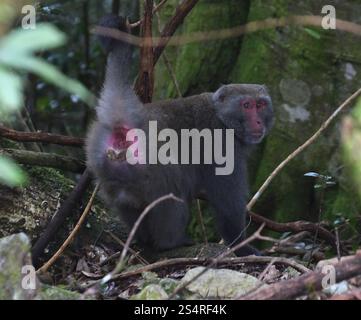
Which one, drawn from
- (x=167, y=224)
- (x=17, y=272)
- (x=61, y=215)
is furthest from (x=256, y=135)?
(x=17, y=272)

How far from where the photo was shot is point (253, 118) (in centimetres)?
623

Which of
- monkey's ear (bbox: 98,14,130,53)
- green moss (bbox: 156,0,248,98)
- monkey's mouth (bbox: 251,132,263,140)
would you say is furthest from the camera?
green moss (bbox: 156,0,248,98)

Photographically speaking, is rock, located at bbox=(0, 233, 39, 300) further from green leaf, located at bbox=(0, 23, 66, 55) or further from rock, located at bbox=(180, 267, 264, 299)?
green leaf, located at bbox=(0, 23, 66, 55)

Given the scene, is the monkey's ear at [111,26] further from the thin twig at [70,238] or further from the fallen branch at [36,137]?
the thin twig at [70,238]

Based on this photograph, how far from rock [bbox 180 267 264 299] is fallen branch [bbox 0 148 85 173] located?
2.37 metres

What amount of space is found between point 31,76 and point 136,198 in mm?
4725

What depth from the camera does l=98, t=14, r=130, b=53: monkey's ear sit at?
5293mm

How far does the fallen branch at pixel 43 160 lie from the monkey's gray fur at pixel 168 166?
73 centimetres

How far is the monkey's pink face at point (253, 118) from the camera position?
6172 mm

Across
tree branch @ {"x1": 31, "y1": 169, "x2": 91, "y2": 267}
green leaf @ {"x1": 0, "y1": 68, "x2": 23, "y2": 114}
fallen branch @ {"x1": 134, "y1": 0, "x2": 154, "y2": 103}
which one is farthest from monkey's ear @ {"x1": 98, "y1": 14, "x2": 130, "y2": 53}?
green leaf @ {"x1": 0, "y1": 68, "x2": 23, "y2": 114}

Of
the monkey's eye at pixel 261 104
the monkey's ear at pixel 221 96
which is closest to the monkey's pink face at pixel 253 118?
the monkey's eye at pixel 261 104

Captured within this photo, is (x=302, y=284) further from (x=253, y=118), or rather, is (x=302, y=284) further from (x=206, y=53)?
(x=206, y=53)

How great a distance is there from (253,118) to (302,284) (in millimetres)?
2977
